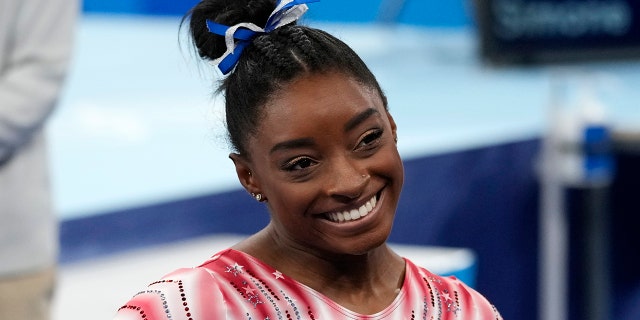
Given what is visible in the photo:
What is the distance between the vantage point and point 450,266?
2500 millimetres

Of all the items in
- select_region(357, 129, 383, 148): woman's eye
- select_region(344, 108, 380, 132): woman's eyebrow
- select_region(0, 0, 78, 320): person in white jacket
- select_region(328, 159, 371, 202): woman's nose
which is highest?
select_region(344, 108, 380, 132): woman's eyebrow

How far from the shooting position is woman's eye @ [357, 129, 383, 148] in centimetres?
125

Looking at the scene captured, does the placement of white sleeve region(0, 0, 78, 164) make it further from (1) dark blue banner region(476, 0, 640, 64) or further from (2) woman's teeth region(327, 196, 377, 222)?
(1) dark blue banner region(476, 0, 640, 64)

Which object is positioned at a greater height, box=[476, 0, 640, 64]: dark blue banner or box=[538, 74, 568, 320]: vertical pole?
box=[476, 0, 640, 64]: dark blue banner

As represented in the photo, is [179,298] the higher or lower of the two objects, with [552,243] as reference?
higher

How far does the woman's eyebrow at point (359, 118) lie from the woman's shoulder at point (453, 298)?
0.25 meters

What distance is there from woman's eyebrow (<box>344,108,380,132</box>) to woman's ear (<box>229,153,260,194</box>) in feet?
0.46

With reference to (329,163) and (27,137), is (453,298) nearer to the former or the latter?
(329,163)

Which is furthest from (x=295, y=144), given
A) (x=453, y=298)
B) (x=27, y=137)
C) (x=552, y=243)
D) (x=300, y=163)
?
(x=552, y=243)

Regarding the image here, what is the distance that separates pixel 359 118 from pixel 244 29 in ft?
0.60

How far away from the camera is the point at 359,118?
1.25 metres

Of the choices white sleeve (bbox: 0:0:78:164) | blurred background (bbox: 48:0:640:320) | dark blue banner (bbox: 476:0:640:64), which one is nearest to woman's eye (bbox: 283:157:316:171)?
white sleeve (bbox: 0:0:78:164)

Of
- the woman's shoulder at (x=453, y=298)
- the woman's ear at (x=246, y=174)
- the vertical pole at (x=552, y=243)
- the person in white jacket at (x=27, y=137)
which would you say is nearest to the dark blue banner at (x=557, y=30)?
the vertical pole at (x=552, y=243)

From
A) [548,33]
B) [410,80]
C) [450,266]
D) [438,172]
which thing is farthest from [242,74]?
[410,80]
